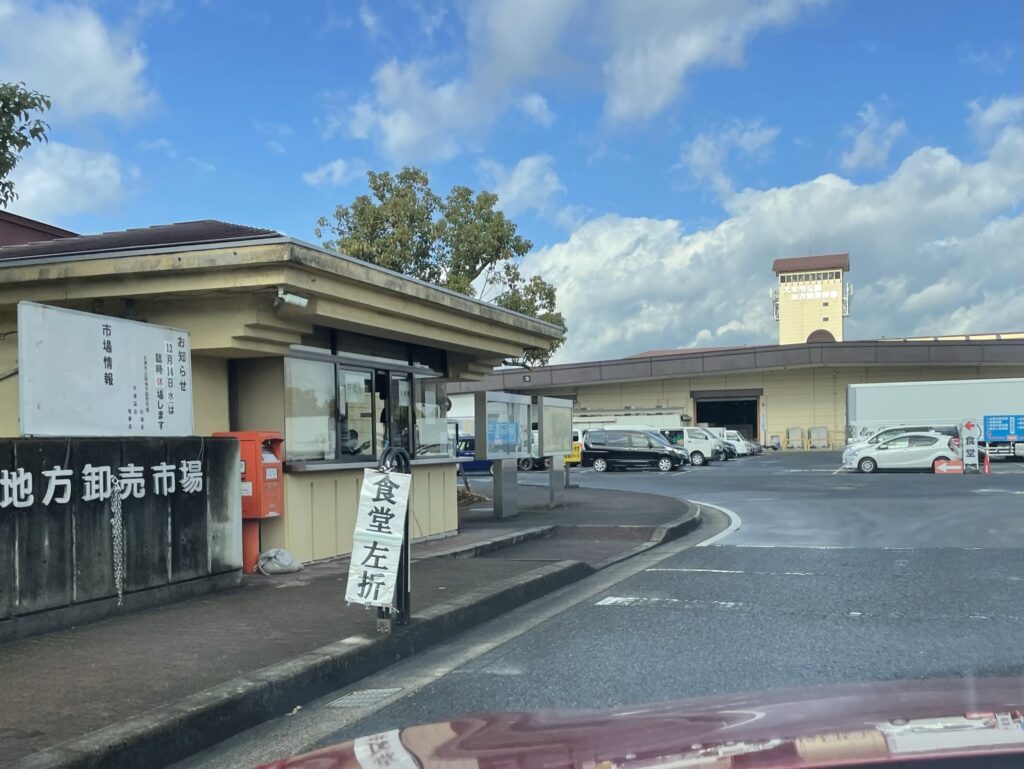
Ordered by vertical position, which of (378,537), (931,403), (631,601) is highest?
(931,403)

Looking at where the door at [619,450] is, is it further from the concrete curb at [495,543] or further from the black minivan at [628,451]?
the concrete curb at [495,543]

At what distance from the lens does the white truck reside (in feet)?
120

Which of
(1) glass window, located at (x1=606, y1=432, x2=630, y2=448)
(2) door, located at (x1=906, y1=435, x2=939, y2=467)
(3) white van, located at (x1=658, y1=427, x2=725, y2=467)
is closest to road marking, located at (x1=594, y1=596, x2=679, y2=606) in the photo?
(2) door, located at (x1=906, y1=435, x2=939, y2=467)

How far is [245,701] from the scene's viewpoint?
5000 millimetres

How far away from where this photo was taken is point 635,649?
642 centimetres

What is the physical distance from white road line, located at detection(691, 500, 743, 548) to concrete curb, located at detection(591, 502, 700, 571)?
0.54 m

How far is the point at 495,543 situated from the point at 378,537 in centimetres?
554

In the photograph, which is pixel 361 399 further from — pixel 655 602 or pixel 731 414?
pixel 731 414

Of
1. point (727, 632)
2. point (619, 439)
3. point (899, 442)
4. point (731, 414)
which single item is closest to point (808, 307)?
point (731, 414)

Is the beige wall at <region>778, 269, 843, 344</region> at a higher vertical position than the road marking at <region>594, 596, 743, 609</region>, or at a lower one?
higher

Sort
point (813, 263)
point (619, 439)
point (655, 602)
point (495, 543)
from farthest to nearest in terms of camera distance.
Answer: point (813, 263) → point (619, 439) → point (495, 543) → point (655, 602)

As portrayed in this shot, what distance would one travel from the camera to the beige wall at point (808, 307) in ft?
260

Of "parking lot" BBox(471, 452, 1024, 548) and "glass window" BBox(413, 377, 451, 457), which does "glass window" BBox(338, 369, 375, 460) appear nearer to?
"glass window" BBox(413, 377, 451, 457)

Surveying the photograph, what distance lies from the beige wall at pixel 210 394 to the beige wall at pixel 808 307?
74484 mm
